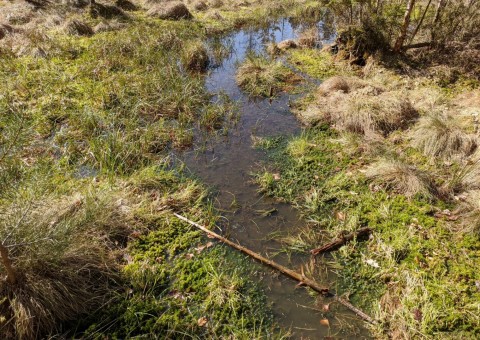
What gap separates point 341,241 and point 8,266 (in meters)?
4.19

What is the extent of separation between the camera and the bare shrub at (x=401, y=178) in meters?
5.26

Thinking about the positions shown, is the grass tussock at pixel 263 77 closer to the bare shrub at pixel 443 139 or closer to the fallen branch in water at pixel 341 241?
the bare shrub at pixel 443 139

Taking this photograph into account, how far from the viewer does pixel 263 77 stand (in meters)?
9.58

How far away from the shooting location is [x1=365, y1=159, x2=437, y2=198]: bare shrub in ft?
17.3

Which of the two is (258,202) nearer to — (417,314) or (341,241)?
(341,241)

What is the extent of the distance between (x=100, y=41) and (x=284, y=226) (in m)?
10.2

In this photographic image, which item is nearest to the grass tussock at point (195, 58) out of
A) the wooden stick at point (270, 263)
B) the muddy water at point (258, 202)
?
the muddy water at point (258, 202)

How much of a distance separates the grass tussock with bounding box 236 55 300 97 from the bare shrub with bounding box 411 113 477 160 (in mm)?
4212

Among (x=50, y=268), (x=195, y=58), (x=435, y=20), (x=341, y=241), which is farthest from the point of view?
(x=195, y=58)

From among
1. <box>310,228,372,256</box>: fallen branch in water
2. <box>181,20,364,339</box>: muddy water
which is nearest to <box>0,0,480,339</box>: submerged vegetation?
<box>310,228,372,256</box>: fallen branch in water

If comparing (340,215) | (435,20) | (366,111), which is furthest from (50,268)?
(435,20)

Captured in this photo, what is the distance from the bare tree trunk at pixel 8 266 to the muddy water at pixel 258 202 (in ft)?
9.09

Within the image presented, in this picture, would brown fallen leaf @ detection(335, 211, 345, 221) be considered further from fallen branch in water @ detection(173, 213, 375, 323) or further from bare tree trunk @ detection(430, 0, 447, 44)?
bare tree trunk @ detection(430, 0, 447, 44)

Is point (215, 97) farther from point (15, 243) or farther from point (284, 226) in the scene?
point (15, 243)
